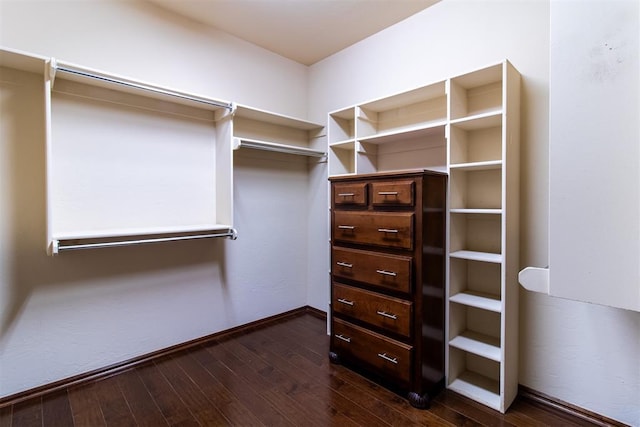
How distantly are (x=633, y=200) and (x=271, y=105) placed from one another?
2.81 m

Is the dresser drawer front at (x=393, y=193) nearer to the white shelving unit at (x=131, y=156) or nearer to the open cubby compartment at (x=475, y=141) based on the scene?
the open cubby compartment at (x=475, y=141)

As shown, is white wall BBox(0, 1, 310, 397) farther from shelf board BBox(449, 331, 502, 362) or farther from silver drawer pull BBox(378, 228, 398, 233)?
shelf board BBox(449, 331, 502, 362)

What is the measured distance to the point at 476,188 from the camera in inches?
83.2

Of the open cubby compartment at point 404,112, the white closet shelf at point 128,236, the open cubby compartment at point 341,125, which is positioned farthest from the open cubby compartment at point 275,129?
the white closet shelf at point 128,236

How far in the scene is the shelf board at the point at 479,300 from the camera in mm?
1783

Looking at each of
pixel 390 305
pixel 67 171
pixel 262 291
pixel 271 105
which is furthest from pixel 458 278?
pixel 67 171

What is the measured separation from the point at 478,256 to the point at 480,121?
82 cm

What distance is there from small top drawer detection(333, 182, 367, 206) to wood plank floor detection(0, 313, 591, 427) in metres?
1.19

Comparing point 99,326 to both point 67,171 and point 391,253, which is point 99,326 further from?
point 391,253

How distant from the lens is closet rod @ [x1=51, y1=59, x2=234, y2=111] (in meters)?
1.78

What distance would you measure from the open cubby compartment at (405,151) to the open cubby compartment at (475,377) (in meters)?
1.33

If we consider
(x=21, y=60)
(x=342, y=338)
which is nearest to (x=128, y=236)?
(x=21, y=60)

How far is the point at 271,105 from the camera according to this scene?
10.1 feet

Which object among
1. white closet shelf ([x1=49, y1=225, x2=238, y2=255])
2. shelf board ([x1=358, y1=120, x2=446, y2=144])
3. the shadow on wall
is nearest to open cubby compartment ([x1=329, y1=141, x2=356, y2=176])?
shelf board ([x1=358, y1=120, x2=446, y2=144])
